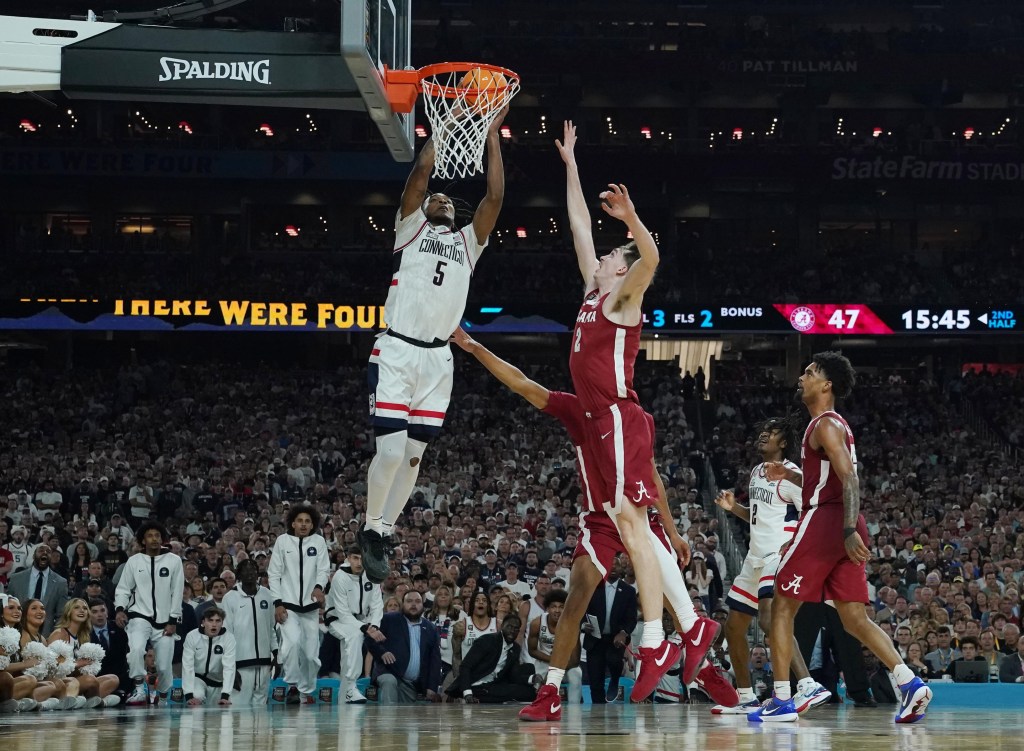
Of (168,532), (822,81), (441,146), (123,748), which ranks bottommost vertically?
(123,748)

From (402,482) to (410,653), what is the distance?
16.9ft

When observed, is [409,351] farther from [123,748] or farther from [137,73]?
[123,748]

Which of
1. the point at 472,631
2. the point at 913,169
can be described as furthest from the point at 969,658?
the point at 913,169

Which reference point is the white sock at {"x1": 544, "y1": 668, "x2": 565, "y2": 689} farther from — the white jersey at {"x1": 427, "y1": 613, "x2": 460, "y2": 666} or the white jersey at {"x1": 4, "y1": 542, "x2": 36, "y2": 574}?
the white jersey at {"x1": 4, "y1": 542, "x2": 36, "y2": 574}

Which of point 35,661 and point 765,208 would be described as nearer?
point 35,661

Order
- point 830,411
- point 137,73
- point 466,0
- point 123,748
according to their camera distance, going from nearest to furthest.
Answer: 1. point 123,748
2. point 137,73
3. point 830,411
4. point 466,0

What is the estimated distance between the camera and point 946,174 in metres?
35.8

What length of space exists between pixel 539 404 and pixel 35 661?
5.22m

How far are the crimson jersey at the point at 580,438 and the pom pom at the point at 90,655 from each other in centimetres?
550

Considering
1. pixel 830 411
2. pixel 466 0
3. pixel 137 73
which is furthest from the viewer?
pixel 466 0

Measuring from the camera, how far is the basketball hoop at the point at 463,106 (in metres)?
8.65

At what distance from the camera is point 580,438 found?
8.65 meters

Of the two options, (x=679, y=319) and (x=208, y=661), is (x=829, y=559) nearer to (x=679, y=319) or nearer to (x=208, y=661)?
(x=208, y=661)

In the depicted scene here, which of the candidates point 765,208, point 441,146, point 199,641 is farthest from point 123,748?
point 765,208
